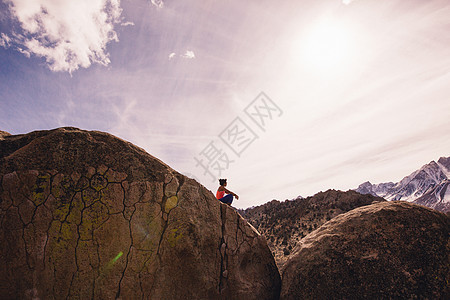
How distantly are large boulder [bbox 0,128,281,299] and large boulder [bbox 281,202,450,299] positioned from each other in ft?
3.22

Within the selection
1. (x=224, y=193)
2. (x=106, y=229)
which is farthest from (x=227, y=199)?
(x=106, y=229)

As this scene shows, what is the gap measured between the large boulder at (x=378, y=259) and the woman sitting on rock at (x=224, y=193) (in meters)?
1.95

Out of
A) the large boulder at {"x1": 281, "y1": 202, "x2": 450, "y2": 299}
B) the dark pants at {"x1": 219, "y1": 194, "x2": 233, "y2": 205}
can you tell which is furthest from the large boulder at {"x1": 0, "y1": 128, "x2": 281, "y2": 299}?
the dark pants at {"x1": 219, "y1": 194, "x2": 233, "y2": 205}

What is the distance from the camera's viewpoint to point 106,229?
3533 mm

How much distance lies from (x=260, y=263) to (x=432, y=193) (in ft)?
639

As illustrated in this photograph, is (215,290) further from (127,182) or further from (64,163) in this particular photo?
(64,163)

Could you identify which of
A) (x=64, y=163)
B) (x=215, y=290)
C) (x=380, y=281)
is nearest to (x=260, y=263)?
(x=215, y=290)

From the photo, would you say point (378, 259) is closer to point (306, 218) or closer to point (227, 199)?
point (227, 199)

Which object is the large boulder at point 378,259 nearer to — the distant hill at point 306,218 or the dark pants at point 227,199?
the dark pants at point 227,199

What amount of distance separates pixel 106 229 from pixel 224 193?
280 centimetres

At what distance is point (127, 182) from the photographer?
3834mm

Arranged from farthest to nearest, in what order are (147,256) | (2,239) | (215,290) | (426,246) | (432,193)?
(432,193)
(215,290)
(147,256)
(426,246)
(2,239)

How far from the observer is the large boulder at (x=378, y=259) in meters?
3.20

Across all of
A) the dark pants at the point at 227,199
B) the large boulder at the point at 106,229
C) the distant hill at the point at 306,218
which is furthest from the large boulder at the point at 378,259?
the distant hill at the point at 306,218
